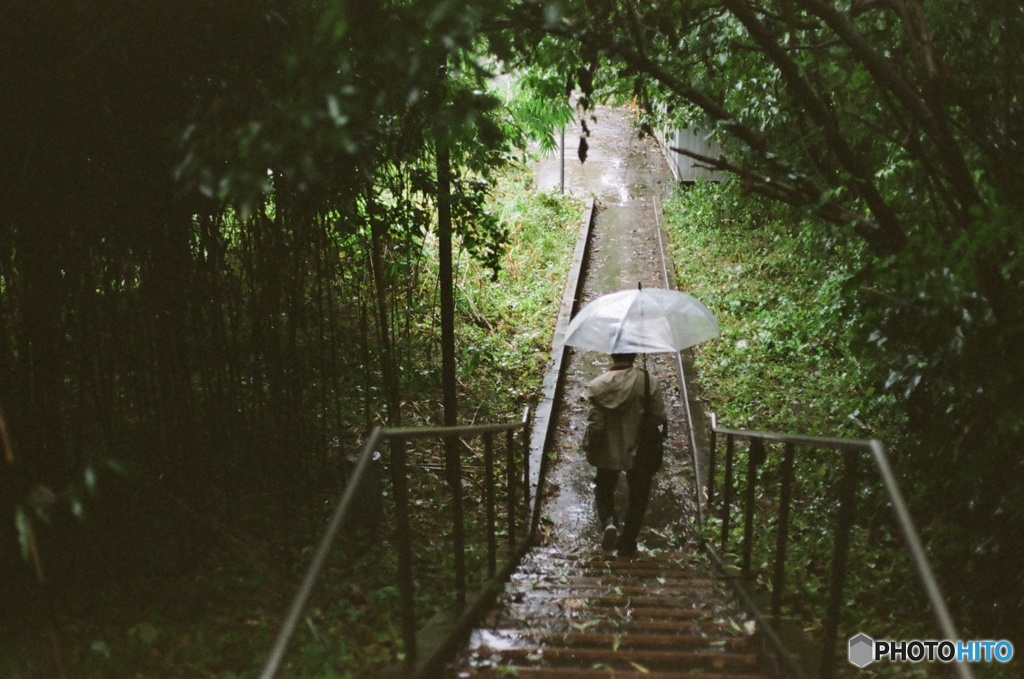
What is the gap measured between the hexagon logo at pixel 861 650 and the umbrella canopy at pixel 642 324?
239 cm

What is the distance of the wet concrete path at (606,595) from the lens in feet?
12.4

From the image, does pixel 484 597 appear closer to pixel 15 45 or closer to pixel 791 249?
pixel 15 45

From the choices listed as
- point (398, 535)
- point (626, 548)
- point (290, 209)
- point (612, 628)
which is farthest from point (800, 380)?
point (398, 535)

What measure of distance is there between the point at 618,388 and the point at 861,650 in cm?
243

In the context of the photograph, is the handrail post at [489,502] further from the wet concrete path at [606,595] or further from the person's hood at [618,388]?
the person's hood at [618,388]

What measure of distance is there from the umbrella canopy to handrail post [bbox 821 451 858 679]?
2672mm

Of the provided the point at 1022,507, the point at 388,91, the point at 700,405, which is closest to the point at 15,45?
the point at 388,91

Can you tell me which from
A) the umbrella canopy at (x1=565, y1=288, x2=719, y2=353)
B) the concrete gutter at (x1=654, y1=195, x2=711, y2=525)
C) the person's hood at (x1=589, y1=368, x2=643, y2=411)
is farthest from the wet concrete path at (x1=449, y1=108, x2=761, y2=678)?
the umbrella canopy at (x1=565, y1=288, x2=719, y2=353)

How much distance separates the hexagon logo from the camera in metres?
3.90

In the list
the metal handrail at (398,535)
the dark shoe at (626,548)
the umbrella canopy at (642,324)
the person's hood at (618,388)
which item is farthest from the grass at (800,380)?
the metal handrail at (398,535)

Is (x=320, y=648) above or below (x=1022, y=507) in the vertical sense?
below

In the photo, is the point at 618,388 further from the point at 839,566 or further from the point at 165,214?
the point at 165,214

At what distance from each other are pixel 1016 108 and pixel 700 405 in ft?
16.4

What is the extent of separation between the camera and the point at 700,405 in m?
8.66
